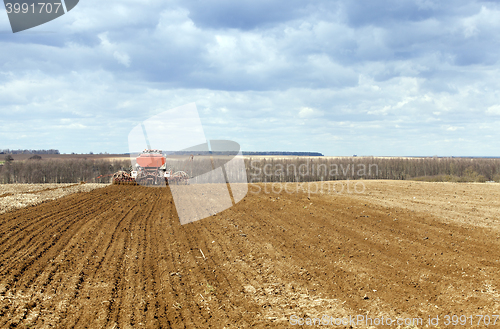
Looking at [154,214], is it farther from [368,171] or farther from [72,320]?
[368,171]

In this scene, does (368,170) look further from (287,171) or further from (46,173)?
(46,173)

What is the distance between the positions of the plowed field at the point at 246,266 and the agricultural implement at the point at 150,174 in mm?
11438

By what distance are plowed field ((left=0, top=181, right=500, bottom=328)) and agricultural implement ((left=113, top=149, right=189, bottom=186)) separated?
11.4 meters

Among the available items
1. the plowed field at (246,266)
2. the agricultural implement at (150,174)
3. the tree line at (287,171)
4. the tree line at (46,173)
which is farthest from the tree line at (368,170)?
the plowed field at (246,266)

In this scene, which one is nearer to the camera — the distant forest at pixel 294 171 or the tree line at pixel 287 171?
the tree line at pixel 287 171

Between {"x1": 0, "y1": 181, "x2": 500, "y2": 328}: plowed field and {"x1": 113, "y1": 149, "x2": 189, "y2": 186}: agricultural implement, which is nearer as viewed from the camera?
{"x1": 0, "y1": 181, "x2": 500, "y2": 328}: plowed field

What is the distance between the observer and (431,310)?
5078mm

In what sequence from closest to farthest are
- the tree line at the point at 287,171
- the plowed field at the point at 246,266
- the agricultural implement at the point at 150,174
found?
the plowed field at the point at 246,266 < the agricultural implement at the point at 150,174 < the tree line at the point at 287,171

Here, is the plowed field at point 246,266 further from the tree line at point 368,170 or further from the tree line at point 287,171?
the tree line at point 368,170

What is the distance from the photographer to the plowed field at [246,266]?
203 inches

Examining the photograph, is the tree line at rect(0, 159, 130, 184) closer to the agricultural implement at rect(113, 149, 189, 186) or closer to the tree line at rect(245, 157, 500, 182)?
the tree line at rect(245, 157, 500, 182)

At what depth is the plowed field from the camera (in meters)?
5.16

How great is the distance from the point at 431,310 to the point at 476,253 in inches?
141

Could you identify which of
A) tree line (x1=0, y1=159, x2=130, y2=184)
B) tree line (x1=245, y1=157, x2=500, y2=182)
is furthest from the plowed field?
tree line (x1=0, y1=159, x2=130, y2=184)
